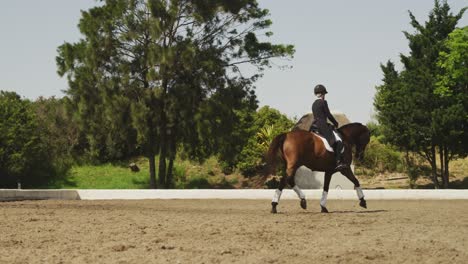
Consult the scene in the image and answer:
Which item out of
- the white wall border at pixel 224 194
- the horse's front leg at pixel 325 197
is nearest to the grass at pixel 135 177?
the white wall border at pixel 224 194

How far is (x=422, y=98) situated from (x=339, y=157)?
91.3 feet

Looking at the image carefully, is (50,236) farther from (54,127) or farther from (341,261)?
(54,127)

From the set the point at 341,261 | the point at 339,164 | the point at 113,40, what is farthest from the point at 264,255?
the point at 113,40

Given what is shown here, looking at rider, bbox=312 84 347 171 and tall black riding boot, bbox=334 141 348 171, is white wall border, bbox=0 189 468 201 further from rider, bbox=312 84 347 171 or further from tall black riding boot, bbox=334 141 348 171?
rider, bbox=312 84 347 171

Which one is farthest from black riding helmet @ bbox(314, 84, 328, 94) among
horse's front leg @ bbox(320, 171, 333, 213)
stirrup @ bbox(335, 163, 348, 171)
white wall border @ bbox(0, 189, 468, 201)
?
white wall border @ bbox(0, 189, 468, 201)

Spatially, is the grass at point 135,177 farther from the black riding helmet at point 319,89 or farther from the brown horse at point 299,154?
the black riding helmet at point 319,89

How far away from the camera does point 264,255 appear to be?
7707mm

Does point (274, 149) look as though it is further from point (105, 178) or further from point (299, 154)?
point (105, 178)

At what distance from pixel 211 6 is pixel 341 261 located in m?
34.0

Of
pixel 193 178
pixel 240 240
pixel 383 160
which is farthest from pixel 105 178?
pixel 240 240

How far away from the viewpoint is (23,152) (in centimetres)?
4347

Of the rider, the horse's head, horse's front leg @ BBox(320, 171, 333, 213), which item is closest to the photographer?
the rider

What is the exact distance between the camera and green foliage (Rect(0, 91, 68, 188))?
43062 millimetres

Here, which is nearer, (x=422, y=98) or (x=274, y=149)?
(x=274, y=149)
